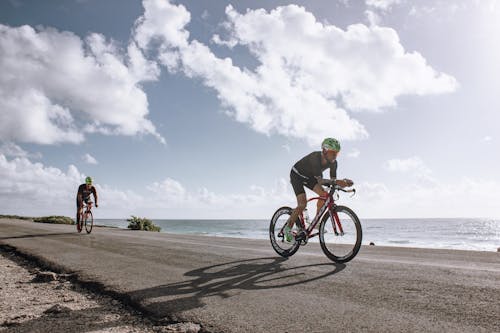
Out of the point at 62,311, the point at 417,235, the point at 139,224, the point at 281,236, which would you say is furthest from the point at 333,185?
the point at 417,235

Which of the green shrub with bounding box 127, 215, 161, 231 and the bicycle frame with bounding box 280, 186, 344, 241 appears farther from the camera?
the green shrub with bounding box 127, 215, 161, 231

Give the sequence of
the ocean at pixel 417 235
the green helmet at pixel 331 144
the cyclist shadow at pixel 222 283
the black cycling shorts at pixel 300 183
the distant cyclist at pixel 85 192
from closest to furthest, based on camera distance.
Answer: the cyclist shadow at pixel 222 283 → the green helmet at pixel 331 144 → the black cycling shorts at pixel 300 183 → the distant cyclist at pixel 85 192 → the ocean at pixel 417 235

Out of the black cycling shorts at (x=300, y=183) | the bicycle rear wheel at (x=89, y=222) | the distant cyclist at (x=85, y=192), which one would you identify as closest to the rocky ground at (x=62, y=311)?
the black cycling shorts at (x=300, y=183)

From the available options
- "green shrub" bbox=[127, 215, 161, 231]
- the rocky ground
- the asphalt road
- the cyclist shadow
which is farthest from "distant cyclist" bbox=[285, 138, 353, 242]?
"green shrub" bbox=[127, 215, 161, 231]

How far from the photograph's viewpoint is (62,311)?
347cm

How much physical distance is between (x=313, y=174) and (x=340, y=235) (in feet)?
4.55

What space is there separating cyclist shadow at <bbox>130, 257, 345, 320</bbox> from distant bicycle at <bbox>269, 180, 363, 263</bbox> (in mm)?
648

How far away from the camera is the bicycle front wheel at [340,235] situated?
614cm

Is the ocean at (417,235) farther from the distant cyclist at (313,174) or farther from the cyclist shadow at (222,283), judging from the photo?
the cyclist shadow at (222,283)

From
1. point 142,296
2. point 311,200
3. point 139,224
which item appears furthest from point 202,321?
point 139,224

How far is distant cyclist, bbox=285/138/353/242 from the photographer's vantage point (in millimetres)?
6613

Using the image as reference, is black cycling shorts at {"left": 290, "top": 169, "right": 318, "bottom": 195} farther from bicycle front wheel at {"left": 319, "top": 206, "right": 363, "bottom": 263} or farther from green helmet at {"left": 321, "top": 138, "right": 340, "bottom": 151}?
green helmet at {"left": 321, "top": 138, "right": 340, "bottom": 151}

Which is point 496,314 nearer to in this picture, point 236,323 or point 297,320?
point 297,320

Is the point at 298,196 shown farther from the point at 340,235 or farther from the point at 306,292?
the point at 306,292
